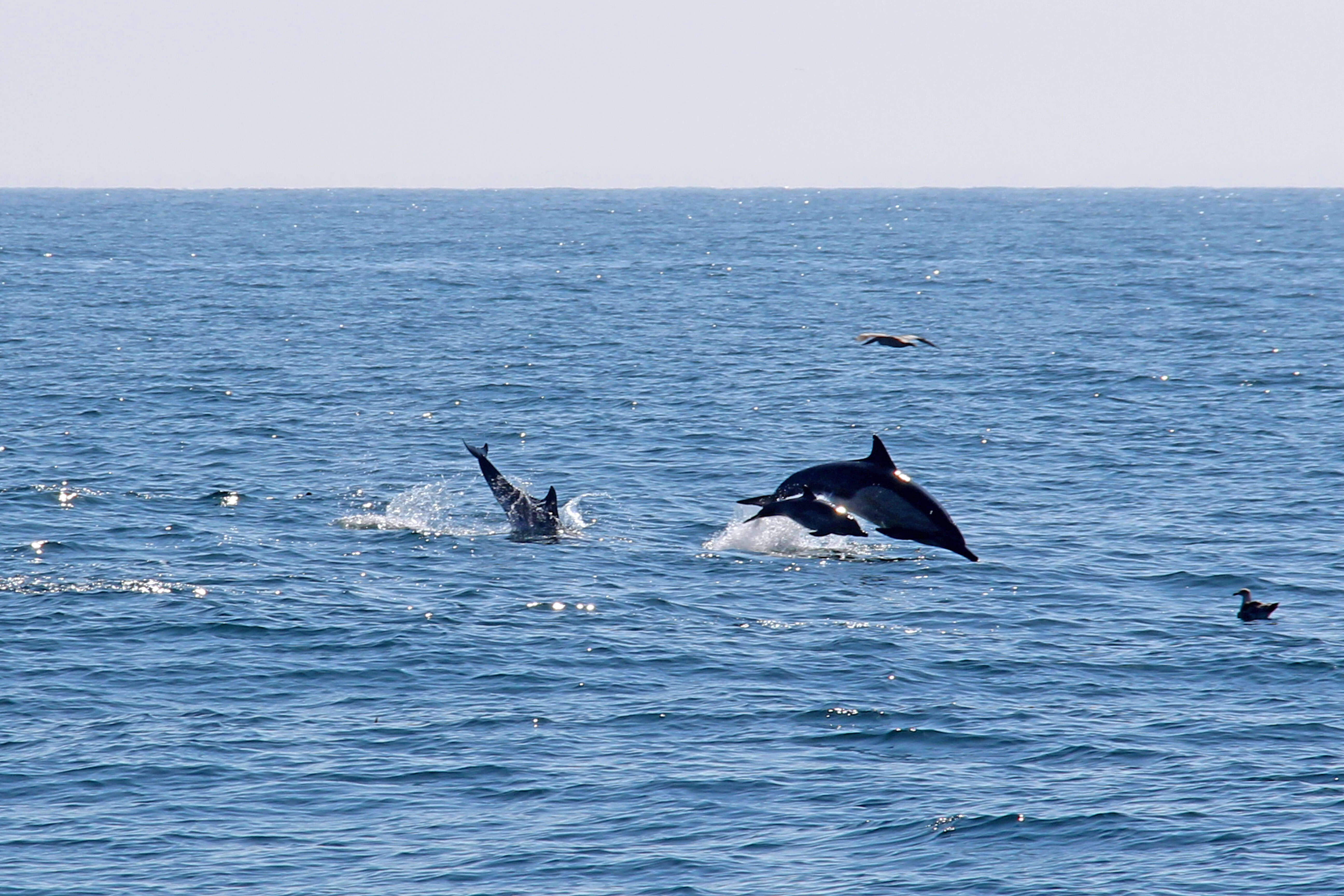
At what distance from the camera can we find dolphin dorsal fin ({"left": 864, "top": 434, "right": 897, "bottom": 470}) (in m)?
22.3

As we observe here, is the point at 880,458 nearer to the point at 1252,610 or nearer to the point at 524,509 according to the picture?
the point at 1252,610

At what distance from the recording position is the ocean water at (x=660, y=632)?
55.4 ft

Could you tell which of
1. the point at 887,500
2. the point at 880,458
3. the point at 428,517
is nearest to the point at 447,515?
the point at 428,517

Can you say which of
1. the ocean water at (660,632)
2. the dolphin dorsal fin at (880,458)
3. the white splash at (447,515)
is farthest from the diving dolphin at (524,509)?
the dolphin dorsal fin at (880,458)

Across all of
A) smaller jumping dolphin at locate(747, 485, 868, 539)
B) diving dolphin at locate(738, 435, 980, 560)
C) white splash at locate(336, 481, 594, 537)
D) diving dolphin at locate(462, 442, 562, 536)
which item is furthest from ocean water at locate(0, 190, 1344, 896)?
diving dolphin at locate(738, 435, 980, 560)

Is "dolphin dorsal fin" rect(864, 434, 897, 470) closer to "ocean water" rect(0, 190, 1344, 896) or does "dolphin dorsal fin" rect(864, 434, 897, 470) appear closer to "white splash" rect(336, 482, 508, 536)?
"ocean water" rect(0, 190, 1344, 896)

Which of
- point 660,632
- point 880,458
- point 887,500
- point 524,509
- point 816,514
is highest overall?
point 880,458

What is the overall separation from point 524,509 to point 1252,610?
1385 cm

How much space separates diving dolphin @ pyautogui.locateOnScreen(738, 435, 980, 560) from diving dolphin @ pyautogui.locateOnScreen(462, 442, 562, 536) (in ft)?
28.3

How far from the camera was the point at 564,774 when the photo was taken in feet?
61.3

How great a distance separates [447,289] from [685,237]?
7242cm

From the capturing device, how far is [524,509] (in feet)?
103

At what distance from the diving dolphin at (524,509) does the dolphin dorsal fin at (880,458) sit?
9885 mm

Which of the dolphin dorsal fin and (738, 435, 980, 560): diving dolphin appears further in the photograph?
the dolphin dorsal fin
